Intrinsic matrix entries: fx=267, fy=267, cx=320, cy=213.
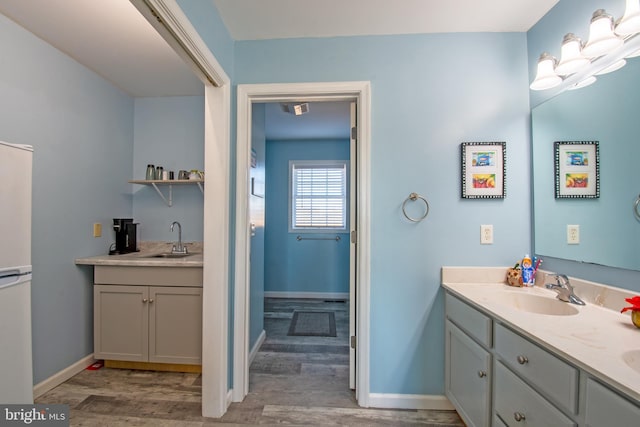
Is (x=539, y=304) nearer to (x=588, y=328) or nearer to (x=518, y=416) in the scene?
(x=588, y=328)

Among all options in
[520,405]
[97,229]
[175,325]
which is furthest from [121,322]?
[520,405]

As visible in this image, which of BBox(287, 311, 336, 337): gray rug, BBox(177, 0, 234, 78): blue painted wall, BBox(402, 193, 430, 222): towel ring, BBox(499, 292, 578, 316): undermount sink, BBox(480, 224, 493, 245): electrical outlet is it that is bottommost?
BBox(287, 311, 336, 337): gray rug

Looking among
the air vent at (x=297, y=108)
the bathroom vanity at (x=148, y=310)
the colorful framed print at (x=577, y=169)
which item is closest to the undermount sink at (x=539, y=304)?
the colorful framed print at (x=577, y=169)

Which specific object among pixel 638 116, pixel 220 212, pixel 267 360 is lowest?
pixel 267 360

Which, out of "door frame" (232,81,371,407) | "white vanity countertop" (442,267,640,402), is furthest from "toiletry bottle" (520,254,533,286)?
"door frame" (232,81,371,407)

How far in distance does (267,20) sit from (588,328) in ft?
7.42

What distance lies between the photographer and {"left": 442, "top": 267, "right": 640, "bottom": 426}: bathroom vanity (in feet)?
2.52

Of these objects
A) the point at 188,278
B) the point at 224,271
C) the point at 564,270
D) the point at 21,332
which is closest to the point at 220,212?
the point at 224,271

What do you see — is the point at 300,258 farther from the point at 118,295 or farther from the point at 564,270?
the point at 564,270

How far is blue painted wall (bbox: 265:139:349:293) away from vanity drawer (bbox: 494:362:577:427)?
3134 millimetres

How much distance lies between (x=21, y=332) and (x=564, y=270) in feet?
9.70

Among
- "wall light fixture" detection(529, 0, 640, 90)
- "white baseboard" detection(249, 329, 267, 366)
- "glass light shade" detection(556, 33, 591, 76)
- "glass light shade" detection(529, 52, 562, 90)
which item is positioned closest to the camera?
"wall light fixture" detection(529, 0, 640, 90)

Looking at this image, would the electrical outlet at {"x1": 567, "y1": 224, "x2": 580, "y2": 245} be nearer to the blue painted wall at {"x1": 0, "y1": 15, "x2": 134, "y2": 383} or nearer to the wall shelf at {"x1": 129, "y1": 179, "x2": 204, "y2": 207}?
the wall shelf at {"x1": 129, "y1": 179, "x2": 204, "y2": 207}

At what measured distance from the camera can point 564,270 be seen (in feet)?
5.01
